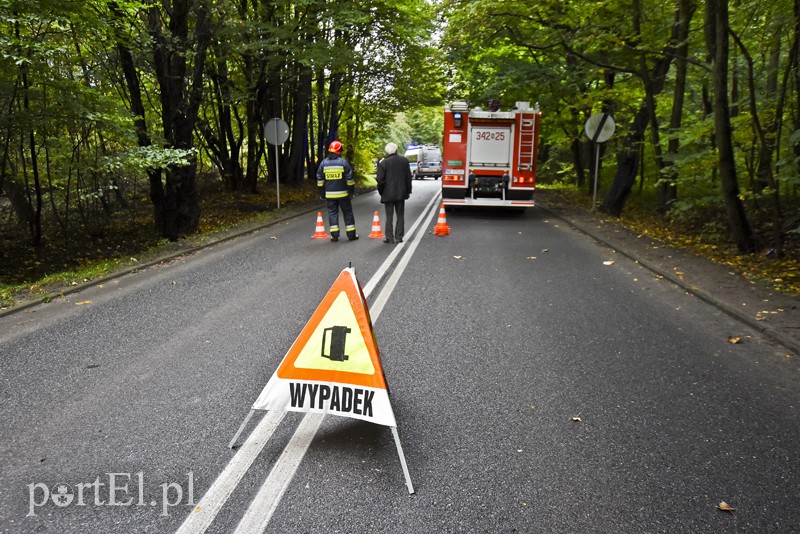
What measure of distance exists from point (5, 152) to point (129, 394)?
30.7 ft

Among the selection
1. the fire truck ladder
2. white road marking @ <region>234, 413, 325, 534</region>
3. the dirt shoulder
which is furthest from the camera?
the fire truck ladder

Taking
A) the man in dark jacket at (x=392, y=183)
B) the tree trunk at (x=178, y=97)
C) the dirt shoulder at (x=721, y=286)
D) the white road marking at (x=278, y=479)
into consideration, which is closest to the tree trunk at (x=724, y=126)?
the dirt shoulder at (x=721, y=286)

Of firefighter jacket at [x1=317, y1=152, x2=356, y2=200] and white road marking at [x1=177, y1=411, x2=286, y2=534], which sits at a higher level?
firefighter jacket at [x1=317, y1=152, x2=356, y2=200]

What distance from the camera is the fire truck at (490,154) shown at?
1647 cm

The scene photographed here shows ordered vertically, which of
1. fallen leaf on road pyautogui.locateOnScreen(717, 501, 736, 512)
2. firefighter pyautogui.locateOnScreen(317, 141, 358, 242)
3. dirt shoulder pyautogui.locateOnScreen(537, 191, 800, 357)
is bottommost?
fallen leaf on road pyautogui.locateOnScreen(717, 501, 736, 512)

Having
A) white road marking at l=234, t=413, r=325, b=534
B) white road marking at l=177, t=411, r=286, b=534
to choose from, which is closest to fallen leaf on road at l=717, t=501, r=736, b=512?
white road marking at l=234, t=413, r=325, b=534

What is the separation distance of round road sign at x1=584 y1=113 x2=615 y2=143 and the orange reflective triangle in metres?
14.1

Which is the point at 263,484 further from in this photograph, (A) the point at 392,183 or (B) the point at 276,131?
(B) the point at 276,131

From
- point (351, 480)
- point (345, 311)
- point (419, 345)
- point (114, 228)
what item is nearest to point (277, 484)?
point (351, 480)

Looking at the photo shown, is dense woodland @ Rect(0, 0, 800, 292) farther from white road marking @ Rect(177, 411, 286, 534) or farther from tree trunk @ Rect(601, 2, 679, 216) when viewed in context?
white road marking @ Rect(177, 411, 286, 534)

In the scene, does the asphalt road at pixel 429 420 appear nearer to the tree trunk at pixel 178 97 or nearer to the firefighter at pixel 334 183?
the firefighter at pixel 334 183

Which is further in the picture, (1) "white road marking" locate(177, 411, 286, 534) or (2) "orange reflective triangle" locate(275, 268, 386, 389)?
(2) "orange reflective triangle" locate(275, 268, 386, 389)

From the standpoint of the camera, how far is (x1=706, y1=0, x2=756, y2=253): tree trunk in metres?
9.16

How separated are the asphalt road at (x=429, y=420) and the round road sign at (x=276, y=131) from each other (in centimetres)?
1136
